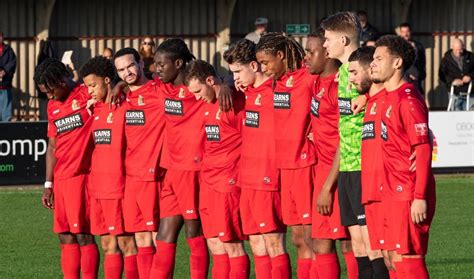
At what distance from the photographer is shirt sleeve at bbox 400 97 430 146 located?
9273 millimetres

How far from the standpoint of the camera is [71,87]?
12102mm

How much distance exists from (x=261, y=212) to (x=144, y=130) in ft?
4.66

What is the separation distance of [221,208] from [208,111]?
79cm

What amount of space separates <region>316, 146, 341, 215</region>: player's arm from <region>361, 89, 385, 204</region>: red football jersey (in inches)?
15.4

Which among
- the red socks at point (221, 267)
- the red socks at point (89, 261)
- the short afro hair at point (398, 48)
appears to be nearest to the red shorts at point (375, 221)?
the short afro hair at point (398, 48)

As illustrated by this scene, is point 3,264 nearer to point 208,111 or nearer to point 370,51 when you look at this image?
point 208,111

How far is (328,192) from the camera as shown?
33.5 ft

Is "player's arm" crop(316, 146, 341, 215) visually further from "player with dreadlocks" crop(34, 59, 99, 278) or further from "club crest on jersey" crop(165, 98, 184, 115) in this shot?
"player with dreadlocks" crop(34, 59, 99, 278)

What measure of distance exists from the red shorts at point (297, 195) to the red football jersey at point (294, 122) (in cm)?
6

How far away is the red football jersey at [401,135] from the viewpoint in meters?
9.31

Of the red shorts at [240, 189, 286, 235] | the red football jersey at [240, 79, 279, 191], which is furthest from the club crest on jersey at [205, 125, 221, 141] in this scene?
the red shorts at [240, 189, 286, 235]

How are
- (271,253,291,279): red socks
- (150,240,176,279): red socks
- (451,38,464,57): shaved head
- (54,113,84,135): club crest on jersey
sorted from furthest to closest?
(451,38,464,57): shaved head < (54,113,84,135): club crest on jersey < (150,240,176,279): red socks < (271,253,291,279): red socks

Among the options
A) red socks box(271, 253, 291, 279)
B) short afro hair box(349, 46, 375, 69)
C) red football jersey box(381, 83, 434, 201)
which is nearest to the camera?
red football jersey box(381, 83, 434, 201)

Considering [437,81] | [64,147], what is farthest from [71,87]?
[437,81]
